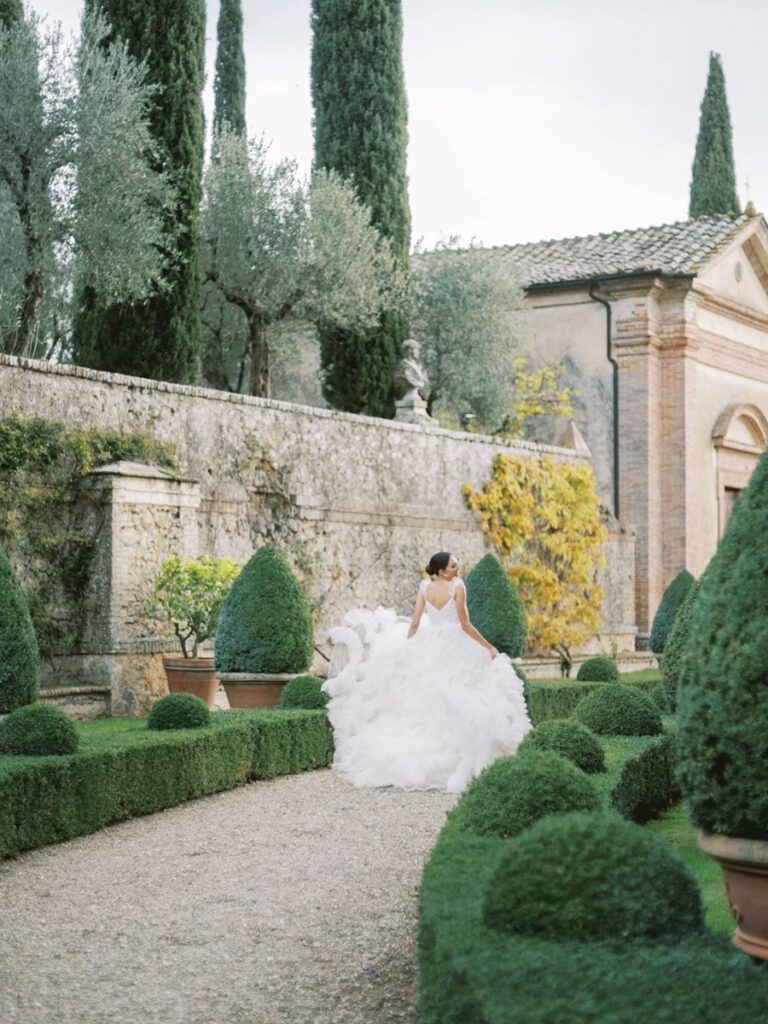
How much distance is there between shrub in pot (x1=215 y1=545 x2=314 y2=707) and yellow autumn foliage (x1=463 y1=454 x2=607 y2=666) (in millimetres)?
7096

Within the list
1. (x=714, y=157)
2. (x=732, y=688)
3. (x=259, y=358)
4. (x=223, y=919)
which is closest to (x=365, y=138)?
(x=259, y=358)

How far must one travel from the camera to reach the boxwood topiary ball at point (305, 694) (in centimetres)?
1168

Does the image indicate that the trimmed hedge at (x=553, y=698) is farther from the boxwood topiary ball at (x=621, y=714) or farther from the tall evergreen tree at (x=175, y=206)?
the tall evergreen tree at (x=175, y=206)

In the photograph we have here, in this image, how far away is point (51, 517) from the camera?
12.6 metres

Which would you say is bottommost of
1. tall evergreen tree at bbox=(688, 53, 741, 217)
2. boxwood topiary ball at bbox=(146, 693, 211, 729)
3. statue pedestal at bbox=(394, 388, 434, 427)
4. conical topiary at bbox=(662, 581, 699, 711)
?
boxwood topiary ball at bbox=(146, 693, 211, 729)

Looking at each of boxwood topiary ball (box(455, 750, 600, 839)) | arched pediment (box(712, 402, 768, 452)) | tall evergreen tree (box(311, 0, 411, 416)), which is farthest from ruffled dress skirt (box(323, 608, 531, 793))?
arched pediment (box(712, 402, 768, 452))

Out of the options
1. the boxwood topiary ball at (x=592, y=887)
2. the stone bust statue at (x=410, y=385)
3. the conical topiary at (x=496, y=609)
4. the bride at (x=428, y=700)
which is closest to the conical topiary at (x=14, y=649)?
the bride at (x=428, y=700)

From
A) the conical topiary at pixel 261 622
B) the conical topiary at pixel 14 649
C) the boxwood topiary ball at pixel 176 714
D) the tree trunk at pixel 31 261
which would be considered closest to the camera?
the conical topiary at pixel 14 649

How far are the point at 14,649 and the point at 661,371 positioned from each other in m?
17.1

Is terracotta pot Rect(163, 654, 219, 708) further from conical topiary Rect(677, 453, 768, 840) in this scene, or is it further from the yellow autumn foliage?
conical topiary Rect(677, 453, 768, 840)

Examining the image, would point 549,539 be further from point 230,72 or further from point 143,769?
point 230,72

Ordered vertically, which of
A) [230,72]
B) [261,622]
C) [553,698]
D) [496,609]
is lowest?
[553,698]

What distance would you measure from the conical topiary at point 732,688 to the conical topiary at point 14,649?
5702 mm

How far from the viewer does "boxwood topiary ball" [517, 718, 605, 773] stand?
7.71 m
